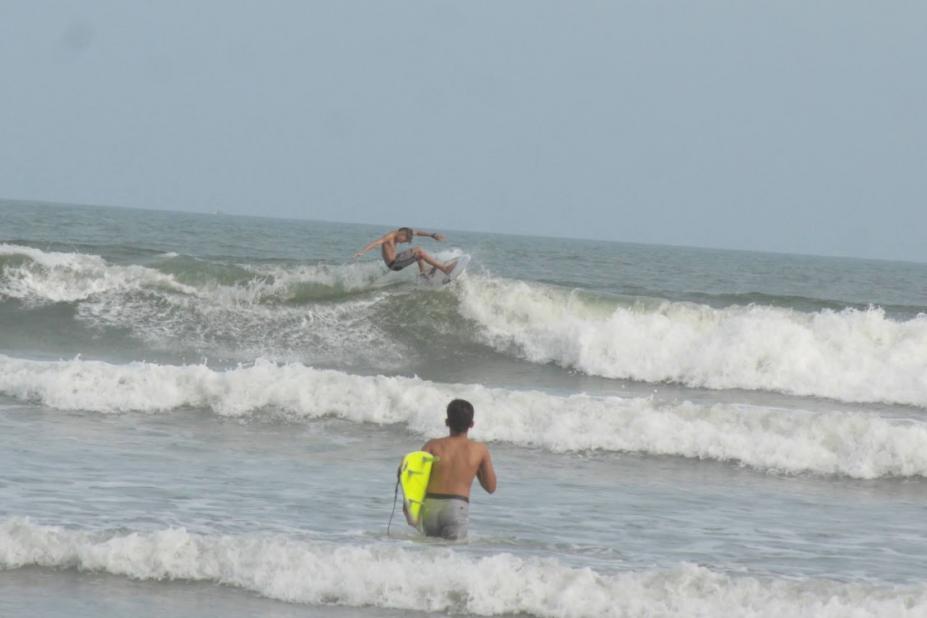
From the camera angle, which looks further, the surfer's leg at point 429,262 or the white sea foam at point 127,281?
the white sea foam at point 127,281

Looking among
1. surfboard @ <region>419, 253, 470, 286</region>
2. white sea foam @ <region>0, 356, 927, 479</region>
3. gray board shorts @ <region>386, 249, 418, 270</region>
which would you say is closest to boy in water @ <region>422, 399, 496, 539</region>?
white sea foam @ <region>0, 356, 927, 479</region>

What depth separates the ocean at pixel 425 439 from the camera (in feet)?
25.3

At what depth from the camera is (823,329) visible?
2241 cm

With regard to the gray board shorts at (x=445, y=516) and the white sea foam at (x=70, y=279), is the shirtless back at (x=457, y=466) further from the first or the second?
the white sea foam at (x=70, y=279)

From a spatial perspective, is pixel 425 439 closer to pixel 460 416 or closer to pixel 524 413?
pixel 524 413

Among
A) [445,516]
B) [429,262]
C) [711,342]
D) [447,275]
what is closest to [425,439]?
[445,516]

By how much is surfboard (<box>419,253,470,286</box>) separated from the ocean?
47 cm

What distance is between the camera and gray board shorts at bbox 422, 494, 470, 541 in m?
8.42

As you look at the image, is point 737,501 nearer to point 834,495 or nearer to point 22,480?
point 834,495

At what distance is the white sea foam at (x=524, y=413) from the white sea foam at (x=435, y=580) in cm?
572

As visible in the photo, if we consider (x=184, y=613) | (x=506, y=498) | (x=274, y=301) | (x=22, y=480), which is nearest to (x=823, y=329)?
(x=274, y=301)

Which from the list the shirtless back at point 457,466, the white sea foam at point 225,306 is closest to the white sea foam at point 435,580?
the shirtless back at point 457,466

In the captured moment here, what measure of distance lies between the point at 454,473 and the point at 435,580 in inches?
35.1

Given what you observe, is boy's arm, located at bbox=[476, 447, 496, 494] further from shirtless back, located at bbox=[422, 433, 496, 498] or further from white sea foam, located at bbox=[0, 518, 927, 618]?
white sea foam, located at bbox=[0, 518, 927, 618]
